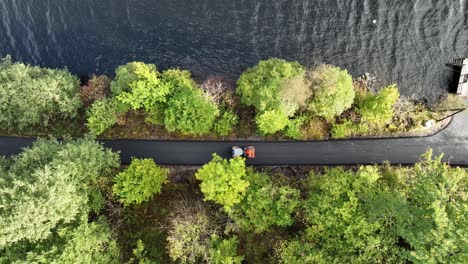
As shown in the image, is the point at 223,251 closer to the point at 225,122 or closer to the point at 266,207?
the point at 266,207

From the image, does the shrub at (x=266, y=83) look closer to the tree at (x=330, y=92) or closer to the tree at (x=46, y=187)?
the tree at (x=330, y=92)

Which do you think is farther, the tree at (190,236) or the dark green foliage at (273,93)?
the dark green foliage at (273,93)

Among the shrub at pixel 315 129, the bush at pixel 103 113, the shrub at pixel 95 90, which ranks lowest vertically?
the shrub at pixel 315 129

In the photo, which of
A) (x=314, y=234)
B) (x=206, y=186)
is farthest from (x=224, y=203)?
(x=314, y=234)

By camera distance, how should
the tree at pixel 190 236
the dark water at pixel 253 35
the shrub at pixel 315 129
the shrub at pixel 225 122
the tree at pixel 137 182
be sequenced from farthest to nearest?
1. the dark water at pixel 253 35
2. the shrub at pixel 315 129
3. the shrub at pixel 225 122
4. the tree at pixel 137 182
5. the tree at pixel 190 236

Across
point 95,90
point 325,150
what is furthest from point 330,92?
point 95,90

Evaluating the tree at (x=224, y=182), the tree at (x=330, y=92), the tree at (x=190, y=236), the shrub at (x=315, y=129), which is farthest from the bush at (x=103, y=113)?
the tree at (x=330, y=92)
